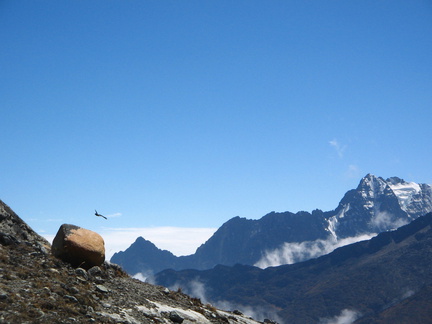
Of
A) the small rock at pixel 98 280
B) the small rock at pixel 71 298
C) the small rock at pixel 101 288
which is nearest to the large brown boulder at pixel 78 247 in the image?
the small rock at pixel 98 280

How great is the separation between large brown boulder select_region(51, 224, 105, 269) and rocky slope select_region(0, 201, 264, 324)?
634 mm

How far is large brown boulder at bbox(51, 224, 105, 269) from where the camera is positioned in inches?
887

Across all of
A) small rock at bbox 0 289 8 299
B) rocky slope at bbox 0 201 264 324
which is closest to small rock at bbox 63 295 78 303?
rocky slope at bbox 0 201 264 324

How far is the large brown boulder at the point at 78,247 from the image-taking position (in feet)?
73.9

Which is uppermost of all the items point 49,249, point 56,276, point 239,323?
point 49,249

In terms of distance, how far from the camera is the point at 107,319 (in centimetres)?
1734

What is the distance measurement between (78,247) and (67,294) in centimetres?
471

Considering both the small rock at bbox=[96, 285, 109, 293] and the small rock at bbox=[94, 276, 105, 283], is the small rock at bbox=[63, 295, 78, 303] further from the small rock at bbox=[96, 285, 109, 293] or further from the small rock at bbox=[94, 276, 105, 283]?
the small rock at bbox=[94, 276, 105, 283]

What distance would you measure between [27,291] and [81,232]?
6449 millimetres

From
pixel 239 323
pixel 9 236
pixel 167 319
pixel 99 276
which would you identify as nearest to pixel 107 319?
pixel 167 319

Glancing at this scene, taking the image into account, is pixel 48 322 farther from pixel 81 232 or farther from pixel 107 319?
pixel 81 232

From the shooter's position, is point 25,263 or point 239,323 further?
point 239,323

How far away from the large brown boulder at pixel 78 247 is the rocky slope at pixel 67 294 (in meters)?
0.63

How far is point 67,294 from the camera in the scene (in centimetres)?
1823
